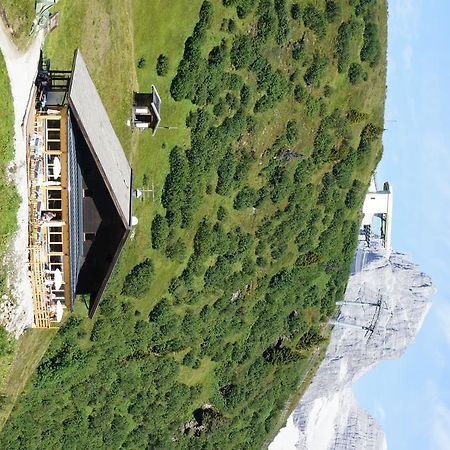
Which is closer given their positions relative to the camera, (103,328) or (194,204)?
(103,328)

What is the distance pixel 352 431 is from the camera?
104m

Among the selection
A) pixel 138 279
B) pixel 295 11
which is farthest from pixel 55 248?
pixel 295 11

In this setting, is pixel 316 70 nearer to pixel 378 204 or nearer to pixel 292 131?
pixel 292 131

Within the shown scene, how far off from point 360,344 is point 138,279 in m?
45.6

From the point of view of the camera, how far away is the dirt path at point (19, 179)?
40.5 metres

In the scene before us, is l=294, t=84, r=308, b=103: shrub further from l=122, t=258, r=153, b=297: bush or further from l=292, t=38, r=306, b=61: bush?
l=122, t=258, r=153, b=297: bush

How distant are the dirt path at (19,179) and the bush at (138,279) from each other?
13.7 metres

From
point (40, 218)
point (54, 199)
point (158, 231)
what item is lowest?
point (158, 231)

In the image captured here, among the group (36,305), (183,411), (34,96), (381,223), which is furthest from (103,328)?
(381,223)

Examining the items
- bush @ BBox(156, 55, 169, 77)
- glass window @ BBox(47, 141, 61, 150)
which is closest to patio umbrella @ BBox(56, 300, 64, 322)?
glass window @ BBox(47, 141, 61, 150)

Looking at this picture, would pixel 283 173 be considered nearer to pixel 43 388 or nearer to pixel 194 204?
pixel 194 204

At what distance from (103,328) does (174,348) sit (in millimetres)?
10799

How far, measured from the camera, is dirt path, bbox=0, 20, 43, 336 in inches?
1593

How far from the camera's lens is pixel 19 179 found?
42.2 m
